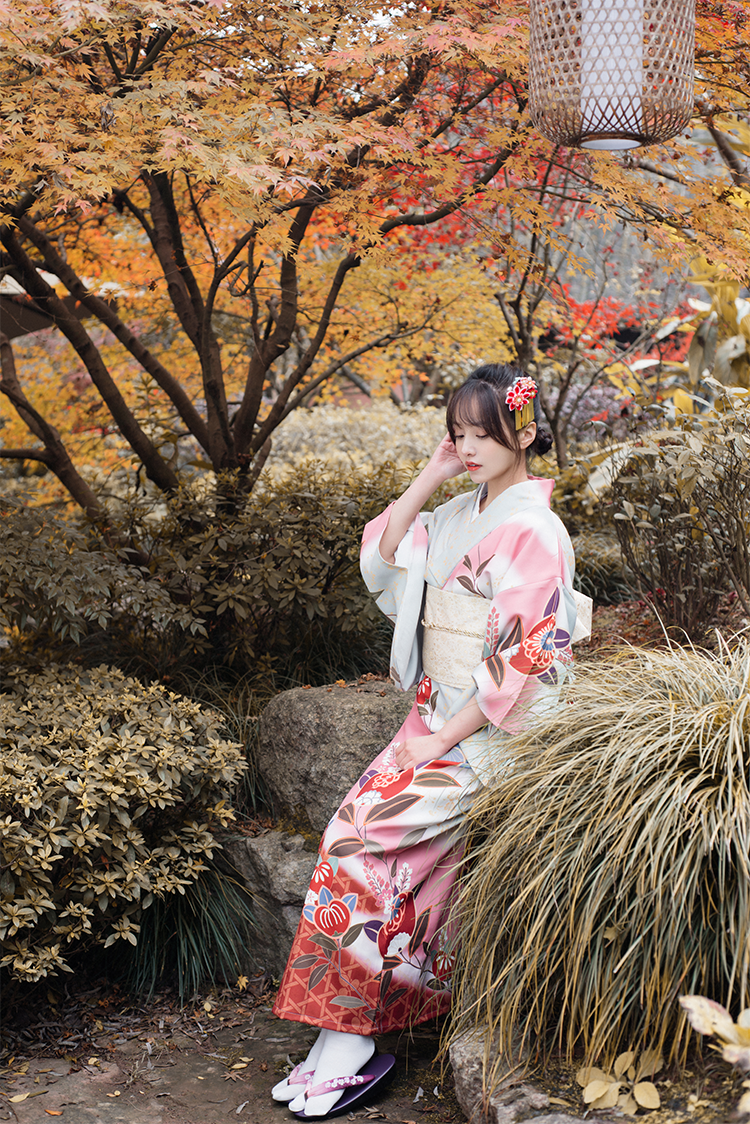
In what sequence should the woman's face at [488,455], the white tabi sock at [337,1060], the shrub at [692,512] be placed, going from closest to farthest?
1. the white tabi sock at [337,1060]
2. the woman's face at [488,455]
3. the shrub at [692,512]

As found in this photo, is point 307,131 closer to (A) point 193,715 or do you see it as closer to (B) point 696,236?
(B) point 696,236

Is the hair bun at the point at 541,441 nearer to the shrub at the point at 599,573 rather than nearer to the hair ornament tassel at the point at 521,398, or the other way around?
the hair ornament tassel at the point at 521,398

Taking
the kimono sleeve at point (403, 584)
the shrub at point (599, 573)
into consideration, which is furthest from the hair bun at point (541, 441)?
the shrub at point (599, 573)

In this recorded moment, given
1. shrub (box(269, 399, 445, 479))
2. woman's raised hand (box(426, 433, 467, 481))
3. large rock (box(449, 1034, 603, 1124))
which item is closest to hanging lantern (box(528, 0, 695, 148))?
woman's raised hand (box(426, 433, 467, 481))

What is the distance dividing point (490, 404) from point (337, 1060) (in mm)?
1734

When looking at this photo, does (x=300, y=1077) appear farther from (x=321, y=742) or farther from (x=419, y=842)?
(x=321, y=742)

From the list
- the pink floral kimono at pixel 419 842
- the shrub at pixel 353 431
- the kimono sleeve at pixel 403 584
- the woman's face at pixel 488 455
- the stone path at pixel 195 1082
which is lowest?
the stone path at pixel 195 1082

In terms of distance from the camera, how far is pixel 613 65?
2445 mm

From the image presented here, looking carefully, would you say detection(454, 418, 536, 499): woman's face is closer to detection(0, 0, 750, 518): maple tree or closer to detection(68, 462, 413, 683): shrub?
detection(0, 0, 750, 518): maple tree

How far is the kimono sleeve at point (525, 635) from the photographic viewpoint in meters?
2.41

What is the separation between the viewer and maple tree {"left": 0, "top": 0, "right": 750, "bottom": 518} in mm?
2799

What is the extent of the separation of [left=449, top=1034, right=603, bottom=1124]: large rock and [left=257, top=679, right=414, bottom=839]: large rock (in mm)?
1180

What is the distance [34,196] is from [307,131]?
1018 mm

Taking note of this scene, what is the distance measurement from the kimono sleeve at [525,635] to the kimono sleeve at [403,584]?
339 millimetres
